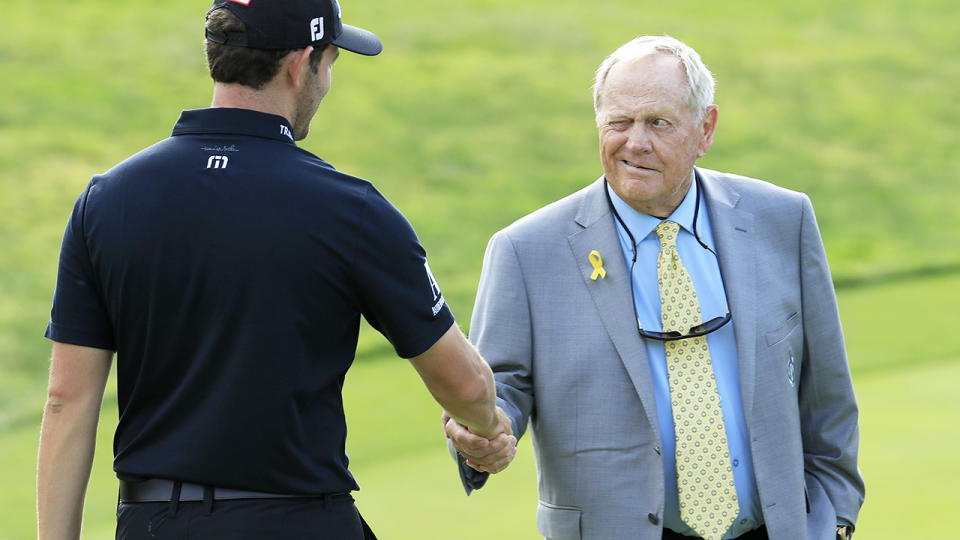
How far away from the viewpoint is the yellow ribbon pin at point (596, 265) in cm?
300

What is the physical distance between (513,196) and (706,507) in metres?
9.62

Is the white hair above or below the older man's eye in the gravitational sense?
above

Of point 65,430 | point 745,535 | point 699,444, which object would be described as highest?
point 65,430

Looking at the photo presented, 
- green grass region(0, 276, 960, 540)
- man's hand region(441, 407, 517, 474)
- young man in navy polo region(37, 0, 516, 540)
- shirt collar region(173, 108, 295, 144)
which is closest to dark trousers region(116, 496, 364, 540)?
young man in navy polo region(37, 0, 516, 540)

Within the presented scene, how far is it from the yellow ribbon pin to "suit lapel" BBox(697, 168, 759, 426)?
291mm

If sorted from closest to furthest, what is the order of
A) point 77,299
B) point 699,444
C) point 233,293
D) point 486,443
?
1. point 233,293
2. point 77,299
3. point 486,443
4. point 699,444

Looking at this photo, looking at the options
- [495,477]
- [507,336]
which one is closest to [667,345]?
[507,336]

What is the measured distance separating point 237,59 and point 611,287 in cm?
113

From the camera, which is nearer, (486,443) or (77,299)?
(77,299)

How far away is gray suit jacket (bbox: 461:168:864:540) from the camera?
9.53ft

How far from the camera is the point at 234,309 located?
6.98ft

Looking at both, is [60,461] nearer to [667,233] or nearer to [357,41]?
Result: [357,41]

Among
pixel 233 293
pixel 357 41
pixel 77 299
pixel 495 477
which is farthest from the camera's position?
pixel 495 477

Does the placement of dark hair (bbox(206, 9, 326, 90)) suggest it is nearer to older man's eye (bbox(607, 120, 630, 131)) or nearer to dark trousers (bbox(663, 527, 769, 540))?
older man's eye (bbox(607, 120, 630, 131))
